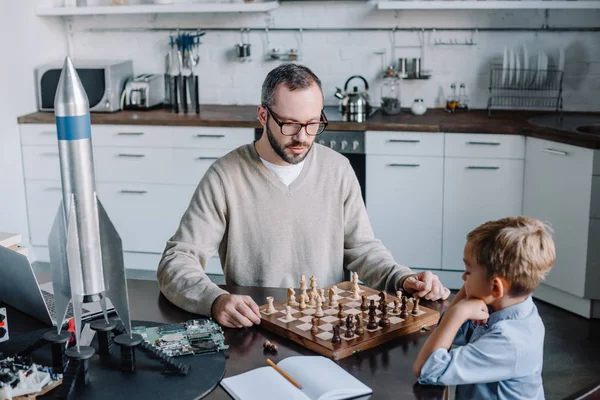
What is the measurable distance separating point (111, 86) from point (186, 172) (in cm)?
74

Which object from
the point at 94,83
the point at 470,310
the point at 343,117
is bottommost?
the point at 470,310

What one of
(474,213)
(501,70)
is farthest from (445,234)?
(501,70)

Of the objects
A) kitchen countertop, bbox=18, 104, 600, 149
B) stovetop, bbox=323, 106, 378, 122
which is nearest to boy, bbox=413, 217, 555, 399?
kitchen countertop, bbox=18, 104, 600, 149

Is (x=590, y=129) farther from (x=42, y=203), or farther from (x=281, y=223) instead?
(x=42, y=203)

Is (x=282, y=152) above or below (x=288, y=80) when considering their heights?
below

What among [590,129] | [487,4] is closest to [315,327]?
[590,129]

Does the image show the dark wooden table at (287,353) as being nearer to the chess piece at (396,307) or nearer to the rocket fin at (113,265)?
the chess piece at (396,307)

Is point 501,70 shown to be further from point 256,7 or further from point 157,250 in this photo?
point 157,250

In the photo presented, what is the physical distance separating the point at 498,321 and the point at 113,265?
0.83 metres

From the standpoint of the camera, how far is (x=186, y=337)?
1752mm

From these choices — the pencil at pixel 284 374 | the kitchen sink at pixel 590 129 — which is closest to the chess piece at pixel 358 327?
the pencil at pixel 284 374

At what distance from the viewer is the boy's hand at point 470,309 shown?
5.08 ft

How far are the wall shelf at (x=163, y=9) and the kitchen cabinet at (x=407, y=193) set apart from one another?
3.60ft

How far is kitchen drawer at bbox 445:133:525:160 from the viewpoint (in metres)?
4.04
